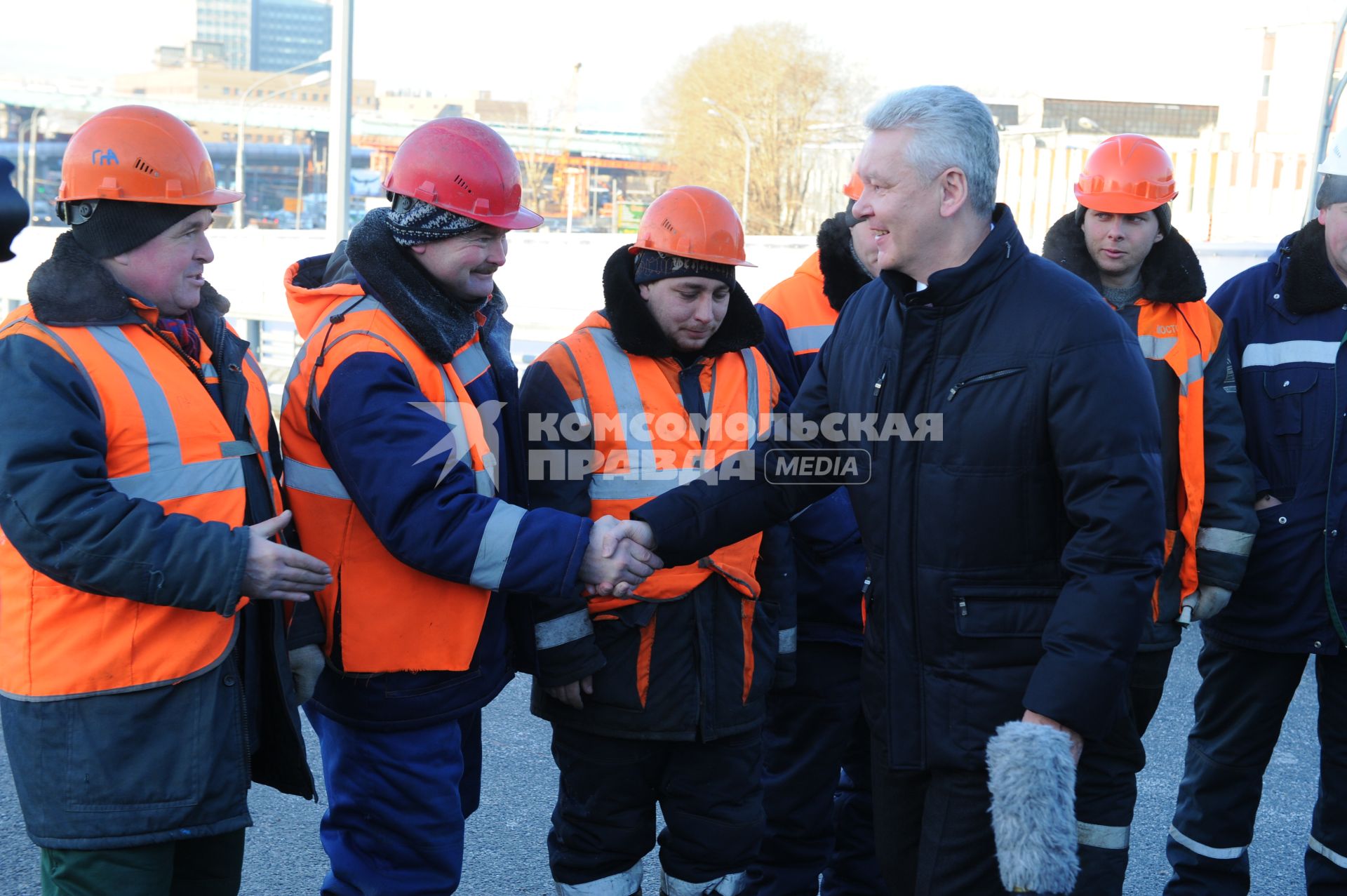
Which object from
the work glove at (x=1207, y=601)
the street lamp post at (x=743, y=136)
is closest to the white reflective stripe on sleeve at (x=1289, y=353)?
the work glove at (x=1207, y=601)

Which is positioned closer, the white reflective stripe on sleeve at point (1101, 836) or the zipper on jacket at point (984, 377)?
the zipper on jacket at point (984, 377)

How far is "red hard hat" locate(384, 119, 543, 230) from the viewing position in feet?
9.52

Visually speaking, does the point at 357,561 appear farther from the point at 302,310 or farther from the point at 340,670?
the point at 302,310

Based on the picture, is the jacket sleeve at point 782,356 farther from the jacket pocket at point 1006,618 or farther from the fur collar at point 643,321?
the jacket pocket at point 1006,618

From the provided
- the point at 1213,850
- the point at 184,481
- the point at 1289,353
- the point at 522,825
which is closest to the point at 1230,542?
the point at 1289,353

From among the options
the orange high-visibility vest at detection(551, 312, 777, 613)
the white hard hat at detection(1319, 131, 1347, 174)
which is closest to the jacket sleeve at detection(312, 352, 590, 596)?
the orange high-visibility vest at detection(551, 312, 777, 613)

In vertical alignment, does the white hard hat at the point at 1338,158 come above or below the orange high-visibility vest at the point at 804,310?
above

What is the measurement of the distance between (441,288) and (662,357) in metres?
0.65

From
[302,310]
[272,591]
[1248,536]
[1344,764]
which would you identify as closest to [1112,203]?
[1248,536]

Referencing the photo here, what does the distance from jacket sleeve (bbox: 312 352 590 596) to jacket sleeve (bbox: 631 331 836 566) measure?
0.32 m

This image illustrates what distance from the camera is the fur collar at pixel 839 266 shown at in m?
3.93

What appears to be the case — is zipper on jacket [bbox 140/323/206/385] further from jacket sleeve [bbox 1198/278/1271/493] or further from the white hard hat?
the white hard hat

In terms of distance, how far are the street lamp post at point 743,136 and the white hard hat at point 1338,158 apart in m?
51.0

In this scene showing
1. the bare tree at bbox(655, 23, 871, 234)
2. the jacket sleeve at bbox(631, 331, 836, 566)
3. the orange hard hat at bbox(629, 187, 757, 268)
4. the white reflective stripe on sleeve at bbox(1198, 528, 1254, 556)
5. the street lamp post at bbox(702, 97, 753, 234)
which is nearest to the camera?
the jacket sleeve at bbox(631, 331, 836, 566)
